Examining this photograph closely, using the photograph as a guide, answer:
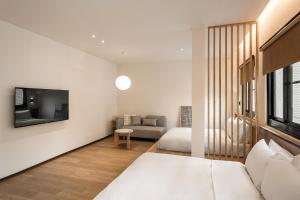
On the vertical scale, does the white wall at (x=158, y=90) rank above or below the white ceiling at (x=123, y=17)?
below

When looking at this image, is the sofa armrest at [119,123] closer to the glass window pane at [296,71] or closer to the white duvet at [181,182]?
the white duvet at [181,182]

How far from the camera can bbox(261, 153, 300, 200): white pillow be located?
1.04m

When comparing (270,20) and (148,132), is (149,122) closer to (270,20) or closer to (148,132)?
(148,132)

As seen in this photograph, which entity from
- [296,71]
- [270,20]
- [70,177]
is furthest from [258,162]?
[70,177]

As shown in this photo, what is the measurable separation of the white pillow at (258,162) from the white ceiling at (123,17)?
185cm

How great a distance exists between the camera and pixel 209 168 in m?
1.93

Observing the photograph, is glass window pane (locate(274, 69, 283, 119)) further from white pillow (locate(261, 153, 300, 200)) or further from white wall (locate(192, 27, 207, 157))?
white pillow (locate(261, 153, 300, 200))

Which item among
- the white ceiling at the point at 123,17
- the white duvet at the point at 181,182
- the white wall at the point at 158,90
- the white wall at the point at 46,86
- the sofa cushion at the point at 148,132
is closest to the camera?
the white duvet at the point at 181,182

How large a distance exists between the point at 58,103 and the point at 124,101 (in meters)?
Result: 2.88

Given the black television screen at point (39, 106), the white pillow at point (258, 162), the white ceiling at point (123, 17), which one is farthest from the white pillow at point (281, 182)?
the black television screen at point (39, 106)

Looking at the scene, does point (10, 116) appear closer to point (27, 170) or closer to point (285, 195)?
point (27, 170)

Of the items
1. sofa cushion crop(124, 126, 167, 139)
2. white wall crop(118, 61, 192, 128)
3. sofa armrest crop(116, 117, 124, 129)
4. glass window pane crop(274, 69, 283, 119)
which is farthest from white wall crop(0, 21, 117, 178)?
glass window pane crop(274, 69, 283, 119)

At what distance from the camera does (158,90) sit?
6020mm

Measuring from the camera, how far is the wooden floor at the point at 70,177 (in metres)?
2.41
